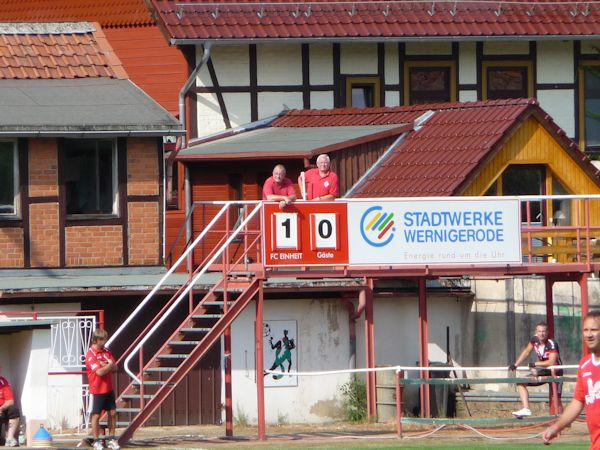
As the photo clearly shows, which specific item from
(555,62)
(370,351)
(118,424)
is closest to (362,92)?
(555,62)

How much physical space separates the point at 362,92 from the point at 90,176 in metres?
8.11

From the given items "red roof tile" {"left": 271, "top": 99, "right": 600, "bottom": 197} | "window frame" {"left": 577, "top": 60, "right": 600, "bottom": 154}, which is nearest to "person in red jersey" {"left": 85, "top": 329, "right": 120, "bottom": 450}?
"red roof tile" {"left": 271, "top": 99, "right": 600, "bottom": 197}

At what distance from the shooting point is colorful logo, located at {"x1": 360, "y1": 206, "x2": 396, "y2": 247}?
72.6 ft

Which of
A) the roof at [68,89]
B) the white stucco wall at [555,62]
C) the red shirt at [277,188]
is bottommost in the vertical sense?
the red shirt at [277,188]

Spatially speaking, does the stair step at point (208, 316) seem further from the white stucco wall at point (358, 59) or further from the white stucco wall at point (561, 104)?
the white stucco wall at point (561, 104)

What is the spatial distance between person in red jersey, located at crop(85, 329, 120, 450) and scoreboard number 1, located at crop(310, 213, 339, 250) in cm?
325

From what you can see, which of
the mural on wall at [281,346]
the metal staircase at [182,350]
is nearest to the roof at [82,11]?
the mural on wall at [281,346]

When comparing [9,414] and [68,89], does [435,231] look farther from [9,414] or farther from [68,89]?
[68,89]

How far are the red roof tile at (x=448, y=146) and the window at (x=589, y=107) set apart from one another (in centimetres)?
410

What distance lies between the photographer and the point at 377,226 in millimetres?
22172

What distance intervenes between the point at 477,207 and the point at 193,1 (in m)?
11.6

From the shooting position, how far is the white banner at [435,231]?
2212cm

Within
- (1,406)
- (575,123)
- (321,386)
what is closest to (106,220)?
(321,386)

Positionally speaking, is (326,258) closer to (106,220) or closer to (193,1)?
(106,220)
